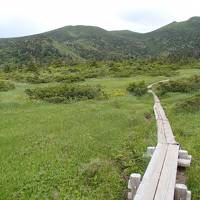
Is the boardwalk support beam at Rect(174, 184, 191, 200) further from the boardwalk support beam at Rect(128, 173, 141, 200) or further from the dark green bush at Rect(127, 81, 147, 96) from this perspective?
the dark green bush at Rect(127, 81, 147, 96)

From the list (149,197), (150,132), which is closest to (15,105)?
(150,132)

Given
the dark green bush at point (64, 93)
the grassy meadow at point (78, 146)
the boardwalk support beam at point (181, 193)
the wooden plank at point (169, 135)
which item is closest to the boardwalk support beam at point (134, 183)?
the grassy meadow at point (78, 146)

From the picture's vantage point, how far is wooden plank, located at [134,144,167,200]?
35.8 feet

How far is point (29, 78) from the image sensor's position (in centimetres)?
5556

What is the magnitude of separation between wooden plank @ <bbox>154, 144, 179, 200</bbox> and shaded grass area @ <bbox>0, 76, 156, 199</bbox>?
1.32m

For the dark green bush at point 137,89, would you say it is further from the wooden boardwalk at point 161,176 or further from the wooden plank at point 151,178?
the wooden plank at point 151,178

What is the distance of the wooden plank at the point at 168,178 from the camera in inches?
434

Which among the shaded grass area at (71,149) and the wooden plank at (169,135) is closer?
the shaded grass area at (71,149)

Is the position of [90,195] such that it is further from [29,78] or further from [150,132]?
[29,78]

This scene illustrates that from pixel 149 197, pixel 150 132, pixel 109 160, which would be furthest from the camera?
pixel 150 132

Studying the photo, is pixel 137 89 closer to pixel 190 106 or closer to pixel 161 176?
pixel 190 106

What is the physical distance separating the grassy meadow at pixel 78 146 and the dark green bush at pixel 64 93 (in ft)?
5.06

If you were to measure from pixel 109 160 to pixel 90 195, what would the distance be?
4.21 meters

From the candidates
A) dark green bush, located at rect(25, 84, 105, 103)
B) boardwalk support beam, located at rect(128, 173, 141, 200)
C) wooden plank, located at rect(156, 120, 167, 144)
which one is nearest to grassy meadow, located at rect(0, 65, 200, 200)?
wooden plank, located at rect(156, 120, 167, 144)
